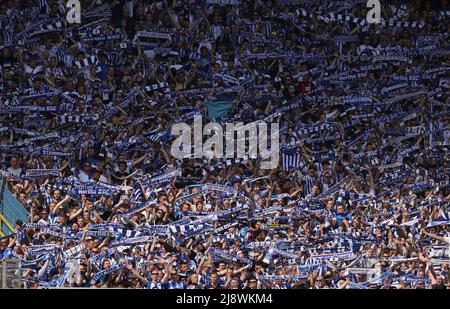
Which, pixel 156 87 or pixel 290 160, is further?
pixel 156 87

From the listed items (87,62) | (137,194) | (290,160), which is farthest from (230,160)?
(87,62)

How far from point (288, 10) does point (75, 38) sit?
3.26 m

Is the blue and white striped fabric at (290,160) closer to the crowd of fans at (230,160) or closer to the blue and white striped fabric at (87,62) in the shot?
the crowd of fans at (230,160)

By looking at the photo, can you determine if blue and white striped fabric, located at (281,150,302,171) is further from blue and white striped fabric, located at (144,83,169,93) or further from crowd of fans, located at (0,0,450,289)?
blue and white striped fabric, located at (144,83,169,93)

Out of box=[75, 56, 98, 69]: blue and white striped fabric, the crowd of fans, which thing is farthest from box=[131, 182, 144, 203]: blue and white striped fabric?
box=[75, 56, 98, 69]: blue and white striped fabric

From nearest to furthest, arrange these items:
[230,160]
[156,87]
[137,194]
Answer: [137,194]
[230,160]
[156,87]

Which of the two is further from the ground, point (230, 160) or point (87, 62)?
point (87, 62)

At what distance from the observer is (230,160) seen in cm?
1731

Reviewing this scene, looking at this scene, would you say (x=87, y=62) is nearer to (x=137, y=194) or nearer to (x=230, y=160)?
(x=137, y=194)

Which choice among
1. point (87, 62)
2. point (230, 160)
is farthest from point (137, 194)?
point (87, 62)

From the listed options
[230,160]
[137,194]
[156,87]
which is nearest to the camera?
[137,194]

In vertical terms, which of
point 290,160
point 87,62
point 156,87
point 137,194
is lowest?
point 137,194

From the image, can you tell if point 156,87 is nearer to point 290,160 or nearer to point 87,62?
point 87,62
